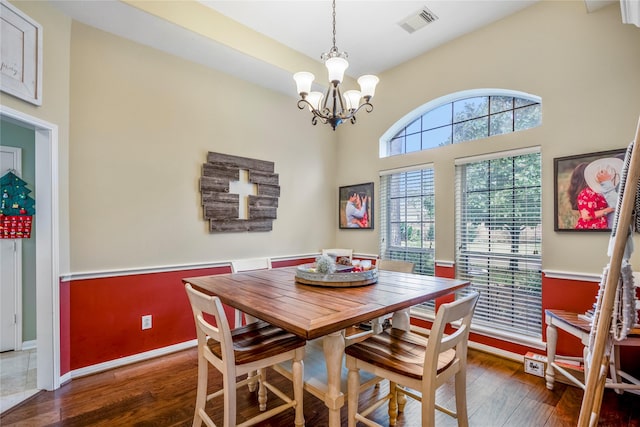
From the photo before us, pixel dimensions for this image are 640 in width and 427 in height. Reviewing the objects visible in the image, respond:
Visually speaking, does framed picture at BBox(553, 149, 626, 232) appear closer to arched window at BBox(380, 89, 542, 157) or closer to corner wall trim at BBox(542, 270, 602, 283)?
corner wall trim at BBox(542, 270, 602, 283)

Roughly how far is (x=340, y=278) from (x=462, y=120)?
8.13 ft

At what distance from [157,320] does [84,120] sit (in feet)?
6.26

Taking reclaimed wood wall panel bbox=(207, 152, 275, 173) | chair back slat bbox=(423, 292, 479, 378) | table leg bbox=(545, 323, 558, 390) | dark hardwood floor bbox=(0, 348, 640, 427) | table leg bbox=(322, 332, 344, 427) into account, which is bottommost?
dark hardwood floor bbox=(0, 348, 640, 427)

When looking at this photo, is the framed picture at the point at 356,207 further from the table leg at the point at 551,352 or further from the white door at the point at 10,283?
the white door at the point at 10,283

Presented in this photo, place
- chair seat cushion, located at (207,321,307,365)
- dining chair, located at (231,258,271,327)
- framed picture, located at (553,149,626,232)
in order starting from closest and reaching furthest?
chair seat cushion, located at (207,321,307,365)
framed picture, located at (553,149,626,232)
dining chair, located at (231,258,271,327)

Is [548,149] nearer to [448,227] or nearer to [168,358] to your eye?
[448,227]

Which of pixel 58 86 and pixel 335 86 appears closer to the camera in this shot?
pixel 335 86

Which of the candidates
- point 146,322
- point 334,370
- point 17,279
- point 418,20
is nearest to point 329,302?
point 334,370

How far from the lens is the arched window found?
9.89 feet

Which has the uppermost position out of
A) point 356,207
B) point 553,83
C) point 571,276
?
point 553,83

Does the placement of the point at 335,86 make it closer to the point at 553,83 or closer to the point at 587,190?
the point at 553,83

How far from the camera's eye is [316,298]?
1747 mm

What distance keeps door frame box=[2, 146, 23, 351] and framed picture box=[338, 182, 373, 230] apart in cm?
359

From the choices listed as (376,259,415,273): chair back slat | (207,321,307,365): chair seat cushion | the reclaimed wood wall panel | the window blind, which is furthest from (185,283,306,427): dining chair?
the window blind
